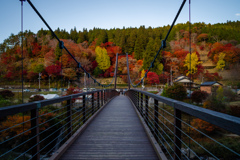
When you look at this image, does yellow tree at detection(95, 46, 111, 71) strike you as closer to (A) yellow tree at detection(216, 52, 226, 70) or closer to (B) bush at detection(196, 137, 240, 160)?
(B) bush at detection(196, 137, 240, 160)

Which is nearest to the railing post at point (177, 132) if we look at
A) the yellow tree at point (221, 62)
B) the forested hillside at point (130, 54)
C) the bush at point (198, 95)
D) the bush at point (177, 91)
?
the forested hillside at point (130, 54)

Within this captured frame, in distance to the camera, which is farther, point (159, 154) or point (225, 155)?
point (225, 155)

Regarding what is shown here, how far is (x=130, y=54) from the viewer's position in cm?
4550

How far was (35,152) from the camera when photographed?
1.53 m

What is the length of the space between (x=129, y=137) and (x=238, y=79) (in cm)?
609

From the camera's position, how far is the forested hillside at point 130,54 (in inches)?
146

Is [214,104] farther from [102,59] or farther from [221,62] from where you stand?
[102,59]

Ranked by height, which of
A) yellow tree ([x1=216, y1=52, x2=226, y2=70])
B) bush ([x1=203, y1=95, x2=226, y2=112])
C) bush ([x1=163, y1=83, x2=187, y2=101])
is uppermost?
yellow tree ([x1=216, y1=52, x2=226, y2=70])

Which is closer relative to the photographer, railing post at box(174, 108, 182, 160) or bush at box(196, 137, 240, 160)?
railing post at box(174, 108, 182, 160)

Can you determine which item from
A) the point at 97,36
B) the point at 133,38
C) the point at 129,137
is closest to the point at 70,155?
the point at 129,137

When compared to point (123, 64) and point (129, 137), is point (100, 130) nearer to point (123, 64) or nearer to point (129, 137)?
point (129, 137)

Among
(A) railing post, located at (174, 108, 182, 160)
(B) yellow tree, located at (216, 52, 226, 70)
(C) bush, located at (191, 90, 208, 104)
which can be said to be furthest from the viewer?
(C) bush, located at (191, 90, 208, 104)

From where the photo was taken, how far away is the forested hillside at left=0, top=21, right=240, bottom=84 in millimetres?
3705

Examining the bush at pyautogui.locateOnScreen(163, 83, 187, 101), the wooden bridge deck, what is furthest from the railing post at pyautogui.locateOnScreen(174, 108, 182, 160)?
the bush at pyautogui.locateOnScreen(163, 83, 187, 101)
